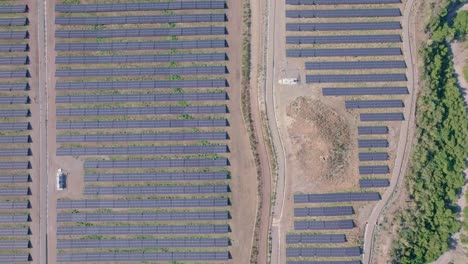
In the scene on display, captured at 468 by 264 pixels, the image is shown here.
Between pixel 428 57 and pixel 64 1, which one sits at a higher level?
pixel 64 1

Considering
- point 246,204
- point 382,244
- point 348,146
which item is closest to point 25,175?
point 246,204

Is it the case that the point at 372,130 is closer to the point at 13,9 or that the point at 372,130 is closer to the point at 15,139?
the point at 15,139

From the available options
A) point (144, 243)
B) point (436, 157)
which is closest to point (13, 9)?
point (144, 243)

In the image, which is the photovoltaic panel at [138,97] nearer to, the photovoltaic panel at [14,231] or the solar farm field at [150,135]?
the solar farm field at [150,135]

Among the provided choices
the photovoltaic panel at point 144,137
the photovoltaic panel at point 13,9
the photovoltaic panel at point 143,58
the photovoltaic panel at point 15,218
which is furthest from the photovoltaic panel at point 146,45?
the photovoltaic panel at point 15,218

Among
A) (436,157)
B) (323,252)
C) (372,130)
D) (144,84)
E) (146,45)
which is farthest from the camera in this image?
(146,45)

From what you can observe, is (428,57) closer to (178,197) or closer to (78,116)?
(178,197)
